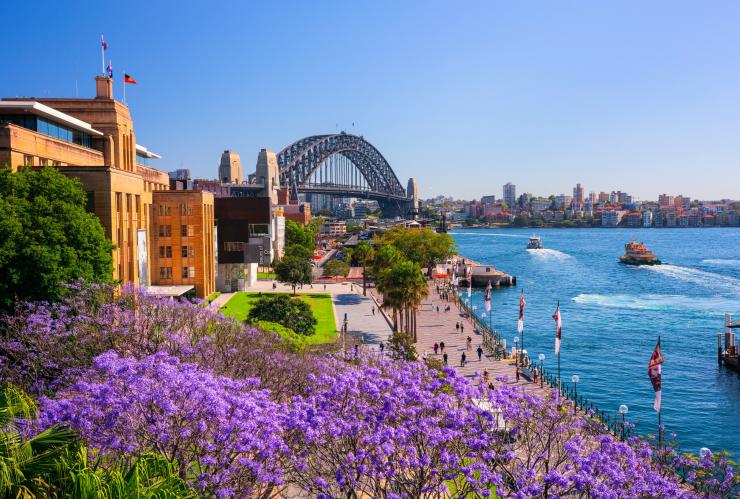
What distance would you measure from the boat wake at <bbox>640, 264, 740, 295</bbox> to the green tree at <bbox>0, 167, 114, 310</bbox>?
86.7 metres

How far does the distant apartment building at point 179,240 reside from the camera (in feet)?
185

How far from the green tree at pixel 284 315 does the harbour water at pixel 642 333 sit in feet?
60.4

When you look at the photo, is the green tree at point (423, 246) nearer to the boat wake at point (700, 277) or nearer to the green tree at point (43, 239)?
the boat wake at point (700, 277)

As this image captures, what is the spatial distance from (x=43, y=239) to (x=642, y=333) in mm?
53117

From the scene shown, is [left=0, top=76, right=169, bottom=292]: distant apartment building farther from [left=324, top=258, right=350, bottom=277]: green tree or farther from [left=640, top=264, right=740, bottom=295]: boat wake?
[left=640, top=264, right=740, bottom=295]: boat wake

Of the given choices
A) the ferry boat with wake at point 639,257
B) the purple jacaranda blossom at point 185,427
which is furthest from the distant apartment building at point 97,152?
the ferry boat with wake at point 639,257

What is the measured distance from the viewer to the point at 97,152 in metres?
46.0

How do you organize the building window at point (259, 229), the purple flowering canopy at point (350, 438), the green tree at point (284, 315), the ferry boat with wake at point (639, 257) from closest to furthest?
the purple flowering canopy at point (350, 438)
the green tree at point (284, 315)
the building window at point (259, 229)
the ferry boat with wake at point (639, 257)

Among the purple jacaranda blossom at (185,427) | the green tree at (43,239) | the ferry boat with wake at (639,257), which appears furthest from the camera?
the ferry boat with wake at (639,257)

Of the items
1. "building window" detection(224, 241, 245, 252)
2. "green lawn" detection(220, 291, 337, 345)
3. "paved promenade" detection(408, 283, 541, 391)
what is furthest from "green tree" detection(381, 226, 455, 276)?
"building window" detection(224, 241, 245, 252)

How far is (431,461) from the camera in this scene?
14531 millimetres

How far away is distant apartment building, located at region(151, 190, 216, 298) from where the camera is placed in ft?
185

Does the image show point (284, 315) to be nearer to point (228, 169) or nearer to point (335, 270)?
point (335, 270)

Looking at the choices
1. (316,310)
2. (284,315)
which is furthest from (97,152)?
(316,310)
